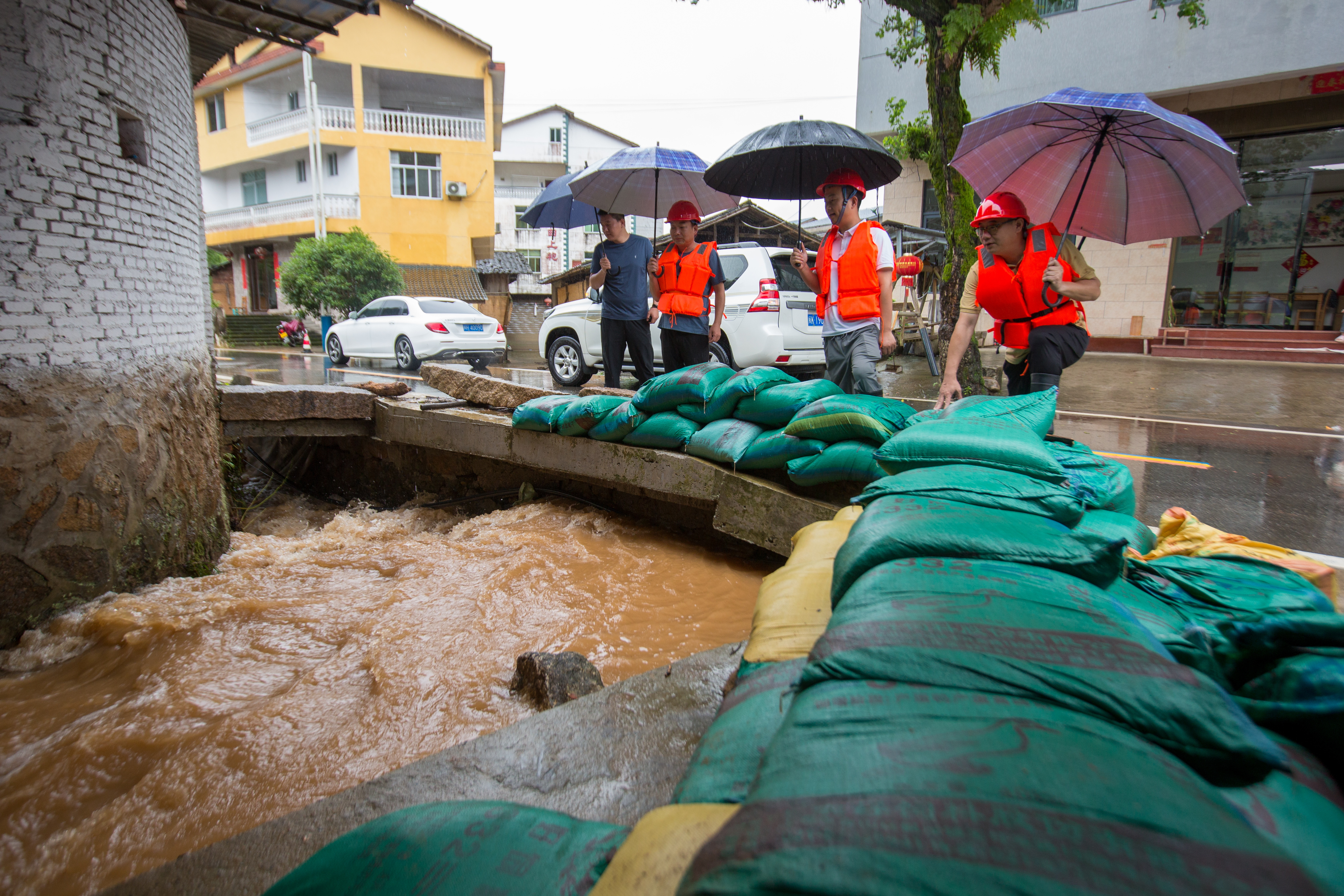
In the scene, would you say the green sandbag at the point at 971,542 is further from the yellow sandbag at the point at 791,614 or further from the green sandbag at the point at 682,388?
the green sandbag at the point at 682,388

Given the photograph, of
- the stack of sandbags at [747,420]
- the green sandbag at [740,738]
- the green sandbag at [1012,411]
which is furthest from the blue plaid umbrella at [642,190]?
the green sandbag at [740,738]

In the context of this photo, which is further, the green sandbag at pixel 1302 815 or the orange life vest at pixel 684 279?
the orange life vest at pixel 684 279

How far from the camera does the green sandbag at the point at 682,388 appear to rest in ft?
12.8

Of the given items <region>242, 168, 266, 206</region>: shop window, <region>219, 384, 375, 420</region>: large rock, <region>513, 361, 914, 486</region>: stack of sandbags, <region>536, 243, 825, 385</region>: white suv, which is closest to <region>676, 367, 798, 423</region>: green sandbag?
<region>513, 361, 914, 486</region>: stack of sandbags

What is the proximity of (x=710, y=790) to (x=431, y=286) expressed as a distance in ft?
78.7

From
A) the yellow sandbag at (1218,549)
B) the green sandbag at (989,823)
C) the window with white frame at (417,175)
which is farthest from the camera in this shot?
the window with white frame at (417,175)

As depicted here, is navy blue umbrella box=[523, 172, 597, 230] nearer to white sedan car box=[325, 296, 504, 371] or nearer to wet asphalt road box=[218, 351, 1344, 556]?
wet asphalt road box=[218, 351, 1344, 556]

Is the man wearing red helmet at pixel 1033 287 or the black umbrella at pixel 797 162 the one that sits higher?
the black umbrella at pixel 797 162

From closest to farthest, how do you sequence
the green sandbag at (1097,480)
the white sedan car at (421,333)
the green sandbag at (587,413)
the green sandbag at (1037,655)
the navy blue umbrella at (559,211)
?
the green sandbag at (1037,655) < the green sandbag at (1097,480) < the green sandbag at (587,413) < the navy blue umbrella at (559,211) < the white sedan car at (421,333)

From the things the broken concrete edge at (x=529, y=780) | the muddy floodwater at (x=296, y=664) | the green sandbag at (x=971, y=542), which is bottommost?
the muddy floodwater at (x=296, y=664)

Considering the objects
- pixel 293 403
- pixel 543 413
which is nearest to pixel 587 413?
pixel 543 413

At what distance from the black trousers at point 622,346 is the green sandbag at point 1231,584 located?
4.35 m

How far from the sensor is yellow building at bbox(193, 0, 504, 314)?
22406 millimetres

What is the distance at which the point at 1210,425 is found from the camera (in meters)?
6.42
